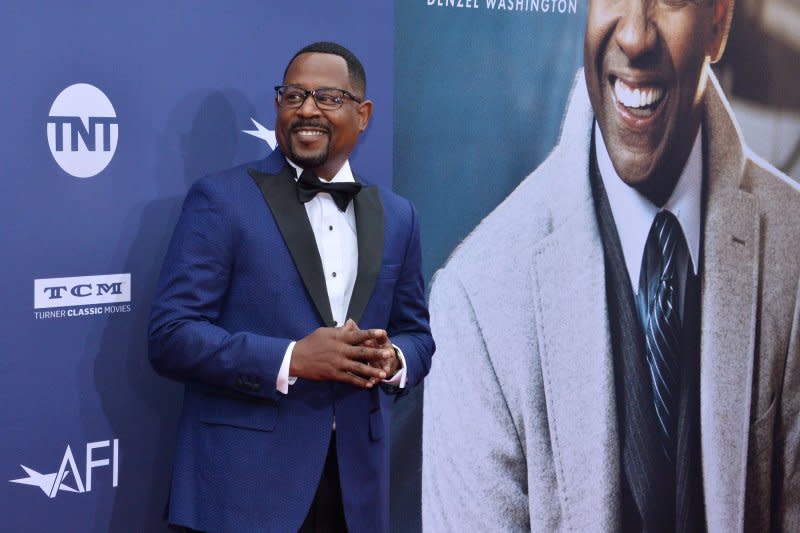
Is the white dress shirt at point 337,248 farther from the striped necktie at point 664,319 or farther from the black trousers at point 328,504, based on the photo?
the striped necktie at point 664,319

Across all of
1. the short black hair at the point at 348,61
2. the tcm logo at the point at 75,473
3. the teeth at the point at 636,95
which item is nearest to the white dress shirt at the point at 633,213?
the teeth at the point at 636,95

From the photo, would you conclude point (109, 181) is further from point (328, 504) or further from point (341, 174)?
point (328, 504)

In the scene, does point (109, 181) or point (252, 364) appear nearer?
point (252, 364)

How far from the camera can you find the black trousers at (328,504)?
2.43 metres

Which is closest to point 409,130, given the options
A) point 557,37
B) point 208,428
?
point 557,37

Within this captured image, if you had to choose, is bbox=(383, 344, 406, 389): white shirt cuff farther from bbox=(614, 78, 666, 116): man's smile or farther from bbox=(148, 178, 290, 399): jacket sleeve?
bbox=(614, 78, 666, 116): man's smile

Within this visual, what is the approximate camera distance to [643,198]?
375cm

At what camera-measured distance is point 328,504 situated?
2.44 m

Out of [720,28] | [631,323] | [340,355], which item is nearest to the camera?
[340,355]

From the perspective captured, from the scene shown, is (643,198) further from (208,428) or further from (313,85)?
(208,428)

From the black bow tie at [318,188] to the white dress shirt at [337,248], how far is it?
0.12 feet

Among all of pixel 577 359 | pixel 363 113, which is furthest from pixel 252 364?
pixel 577 359

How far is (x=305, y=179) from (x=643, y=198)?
1.72m

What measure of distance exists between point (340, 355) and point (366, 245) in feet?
1.26
